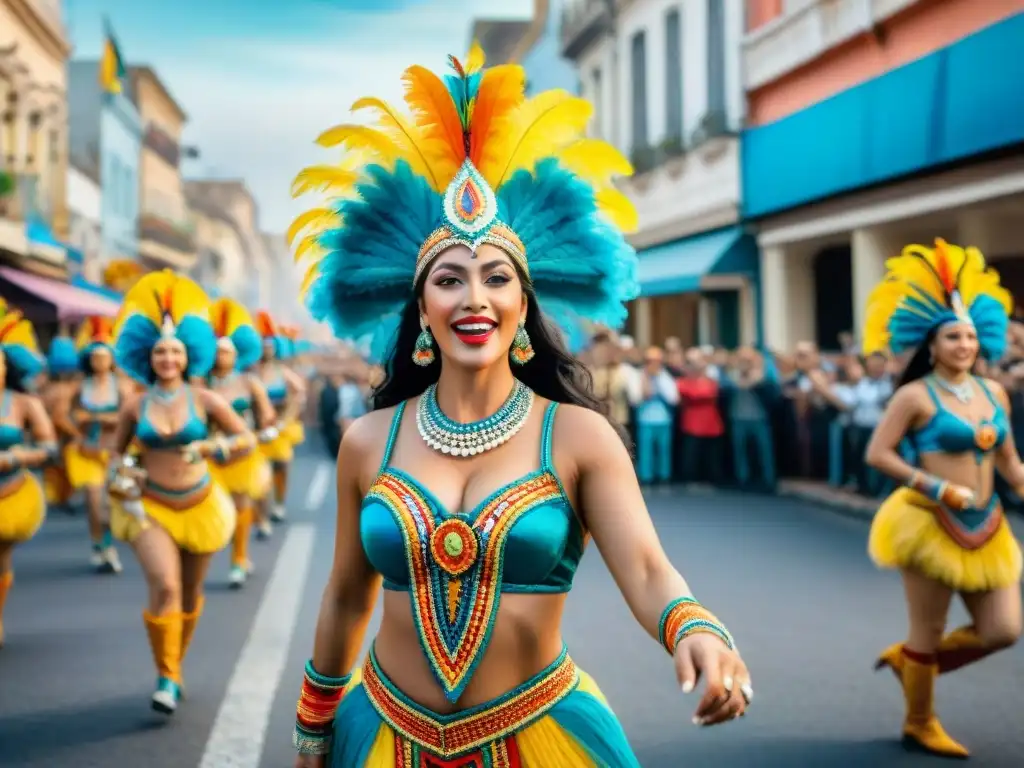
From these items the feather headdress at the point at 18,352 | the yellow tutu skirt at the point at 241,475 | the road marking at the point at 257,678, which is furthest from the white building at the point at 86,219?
the feather headdress at the point at 18,352

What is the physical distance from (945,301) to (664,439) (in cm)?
1068

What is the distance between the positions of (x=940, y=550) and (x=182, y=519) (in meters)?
3.74

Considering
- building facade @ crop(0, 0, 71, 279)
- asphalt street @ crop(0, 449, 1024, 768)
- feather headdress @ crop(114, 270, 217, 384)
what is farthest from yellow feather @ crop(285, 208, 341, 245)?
building facade @ crop(0, 0, 71, 279)

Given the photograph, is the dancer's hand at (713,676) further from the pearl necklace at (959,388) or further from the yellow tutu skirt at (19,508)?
the yellow tutu skirt at (19,508)

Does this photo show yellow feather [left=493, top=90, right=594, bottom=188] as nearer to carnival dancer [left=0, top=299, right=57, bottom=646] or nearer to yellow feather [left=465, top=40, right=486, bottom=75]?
yellow feather [left=465, top=40, right=486, bottom=75]

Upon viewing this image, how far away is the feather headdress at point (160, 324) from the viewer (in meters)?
6.98

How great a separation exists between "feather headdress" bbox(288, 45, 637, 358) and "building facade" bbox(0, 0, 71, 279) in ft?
73.6

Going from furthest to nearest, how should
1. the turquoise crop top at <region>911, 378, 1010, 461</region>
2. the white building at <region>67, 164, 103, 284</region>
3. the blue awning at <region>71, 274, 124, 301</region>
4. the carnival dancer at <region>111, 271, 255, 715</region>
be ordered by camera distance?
the white building at <region>67, 164, 103, 284</region> → the blue awning at <region>71, 274, 124, 301</region> → the carnival dancer at <region>111, 271, 255, 715</region> → the turquoise crop top at <region>911, 378, 1010, 461</region>

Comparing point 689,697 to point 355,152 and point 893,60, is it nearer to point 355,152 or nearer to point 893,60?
point 355,152

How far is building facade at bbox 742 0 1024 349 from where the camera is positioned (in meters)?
15.3

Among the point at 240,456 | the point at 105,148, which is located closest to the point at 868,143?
the point at 240,456

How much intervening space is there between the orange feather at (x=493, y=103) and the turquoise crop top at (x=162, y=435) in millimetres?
4168

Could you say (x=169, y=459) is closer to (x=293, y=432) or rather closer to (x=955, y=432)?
(x=955, y=432)

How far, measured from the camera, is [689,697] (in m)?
6.53
